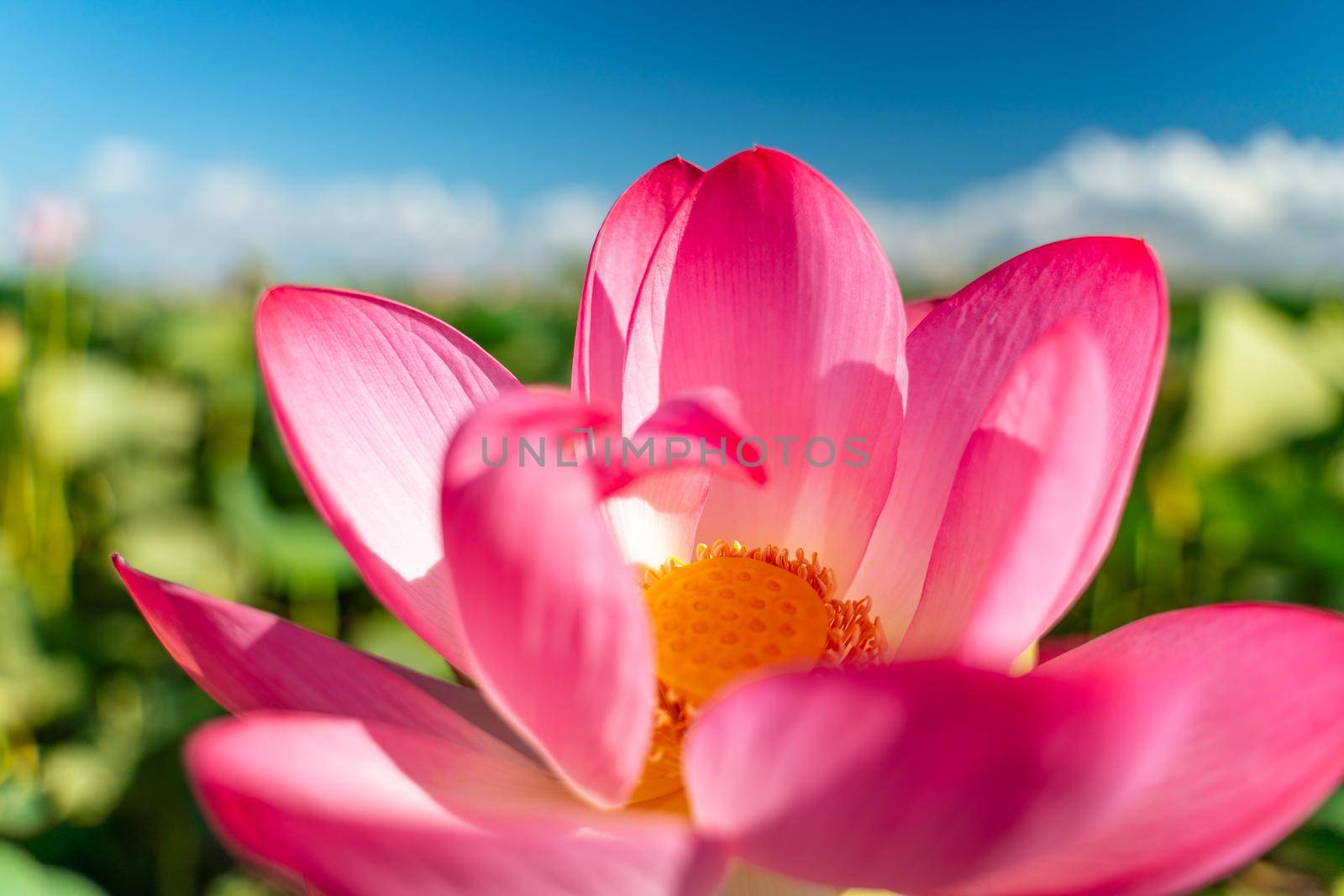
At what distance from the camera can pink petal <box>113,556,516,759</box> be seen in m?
0.39

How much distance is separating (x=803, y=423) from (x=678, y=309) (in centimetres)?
10

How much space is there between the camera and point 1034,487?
34cm

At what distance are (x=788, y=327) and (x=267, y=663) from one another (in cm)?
33

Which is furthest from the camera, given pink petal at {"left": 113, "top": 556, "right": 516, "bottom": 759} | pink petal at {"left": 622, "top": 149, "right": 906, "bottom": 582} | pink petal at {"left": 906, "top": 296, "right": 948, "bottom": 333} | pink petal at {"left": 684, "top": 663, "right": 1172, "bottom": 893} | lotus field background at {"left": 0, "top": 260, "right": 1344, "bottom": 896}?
lotus field background at {"left": 0, "top": 260, "right": 1344, "bottom": 896}

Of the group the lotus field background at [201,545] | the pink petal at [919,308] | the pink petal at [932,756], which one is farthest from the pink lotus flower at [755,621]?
the lotus field background at [201,545]

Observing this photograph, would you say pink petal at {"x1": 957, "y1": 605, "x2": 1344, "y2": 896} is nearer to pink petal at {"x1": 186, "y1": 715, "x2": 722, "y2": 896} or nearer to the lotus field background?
pink petal at {"x1": 186, "y1": 715, "x2": 722, "y2": 896}

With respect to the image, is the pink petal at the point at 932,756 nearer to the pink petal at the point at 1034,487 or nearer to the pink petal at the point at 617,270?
the pink petal at the point at 1034,487

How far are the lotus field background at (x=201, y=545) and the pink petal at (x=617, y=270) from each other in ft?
1.79

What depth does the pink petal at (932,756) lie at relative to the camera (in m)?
0.28

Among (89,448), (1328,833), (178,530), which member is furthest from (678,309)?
(89,448)

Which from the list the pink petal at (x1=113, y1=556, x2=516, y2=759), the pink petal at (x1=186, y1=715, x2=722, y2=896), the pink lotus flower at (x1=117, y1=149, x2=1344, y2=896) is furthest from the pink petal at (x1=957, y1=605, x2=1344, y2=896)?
the pink petal at (x1=113, y1=556, x2=516, y2=759)

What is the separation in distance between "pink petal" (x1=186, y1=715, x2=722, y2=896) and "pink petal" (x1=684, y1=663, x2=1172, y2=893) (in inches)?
1.5

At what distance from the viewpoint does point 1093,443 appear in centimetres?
34

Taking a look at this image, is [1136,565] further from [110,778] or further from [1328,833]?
[110,778]
